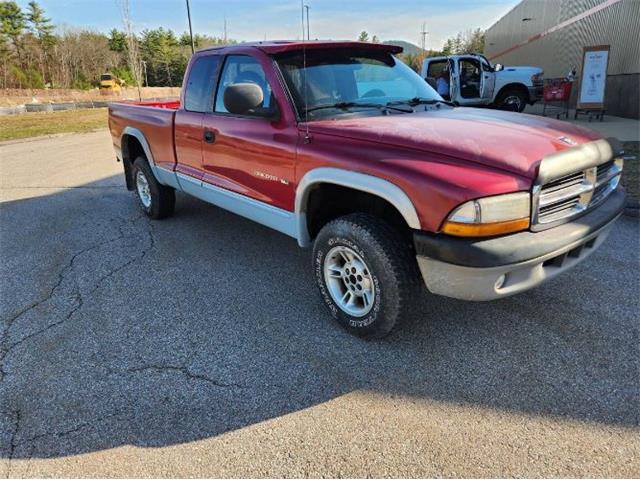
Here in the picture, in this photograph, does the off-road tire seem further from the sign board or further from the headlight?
the sign board

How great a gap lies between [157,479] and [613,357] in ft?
8.70

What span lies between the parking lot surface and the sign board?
433 inches

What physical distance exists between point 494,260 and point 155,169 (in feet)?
13.7

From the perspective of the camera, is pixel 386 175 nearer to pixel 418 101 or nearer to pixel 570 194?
pixel 570 194

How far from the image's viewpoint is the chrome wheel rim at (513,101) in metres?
14.6

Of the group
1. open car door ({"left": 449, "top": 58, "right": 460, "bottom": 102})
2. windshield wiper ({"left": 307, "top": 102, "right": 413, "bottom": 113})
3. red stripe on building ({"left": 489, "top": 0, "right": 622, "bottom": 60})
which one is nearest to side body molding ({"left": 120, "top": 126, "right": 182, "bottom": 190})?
windshield wiper ({"left": 307, "top": 102, "right": 413, "bottom": 113})

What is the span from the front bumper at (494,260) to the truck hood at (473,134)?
38 centimetres

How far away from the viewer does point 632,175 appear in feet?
21.9

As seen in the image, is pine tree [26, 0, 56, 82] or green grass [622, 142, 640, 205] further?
pine tree [26, 0, 56, 82]

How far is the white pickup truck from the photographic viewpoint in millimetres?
13672

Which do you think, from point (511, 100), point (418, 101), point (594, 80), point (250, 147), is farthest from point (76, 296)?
point (594, 80)

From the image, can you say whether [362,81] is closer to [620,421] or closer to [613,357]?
[613,357]

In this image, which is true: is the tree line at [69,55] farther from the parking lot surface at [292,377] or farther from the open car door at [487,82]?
the parking lot surface at [292,377]

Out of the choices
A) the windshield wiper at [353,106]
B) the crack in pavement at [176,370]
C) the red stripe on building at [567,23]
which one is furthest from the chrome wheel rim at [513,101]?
the crack in pavement at [176,370]
